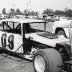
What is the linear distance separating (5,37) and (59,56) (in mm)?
2916

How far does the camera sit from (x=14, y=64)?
6.84 meters

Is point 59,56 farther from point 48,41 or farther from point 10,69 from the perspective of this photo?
point 10,69

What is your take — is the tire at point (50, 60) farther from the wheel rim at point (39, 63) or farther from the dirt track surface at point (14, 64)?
the dirt track surface at point (14, 64)

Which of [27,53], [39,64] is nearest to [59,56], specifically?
[39,64]

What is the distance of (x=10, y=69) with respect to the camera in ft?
20.5

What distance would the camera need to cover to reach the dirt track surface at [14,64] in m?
6.26

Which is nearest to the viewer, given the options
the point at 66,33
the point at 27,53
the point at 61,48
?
the point at 61,48

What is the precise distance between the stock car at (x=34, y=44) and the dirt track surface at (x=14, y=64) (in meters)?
0.30

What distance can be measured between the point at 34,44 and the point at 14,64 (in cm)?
93

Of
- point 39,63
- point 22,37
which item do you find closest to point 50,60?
point 39,63

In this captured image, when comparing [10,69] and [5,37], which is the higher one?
[5,37]

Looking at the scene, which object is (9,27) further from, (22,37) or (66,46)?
(66,46)

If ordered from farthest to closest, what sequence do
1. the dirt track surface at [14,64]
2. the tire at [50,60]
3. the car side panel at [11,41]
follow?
the car side panel at [11,41] < the dirt track surface at [14,64] < the tire at [50,60]

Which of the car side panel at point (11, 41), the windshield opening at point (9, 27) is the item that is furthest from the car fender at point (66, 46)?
the windshield opening at point (9, 27)
